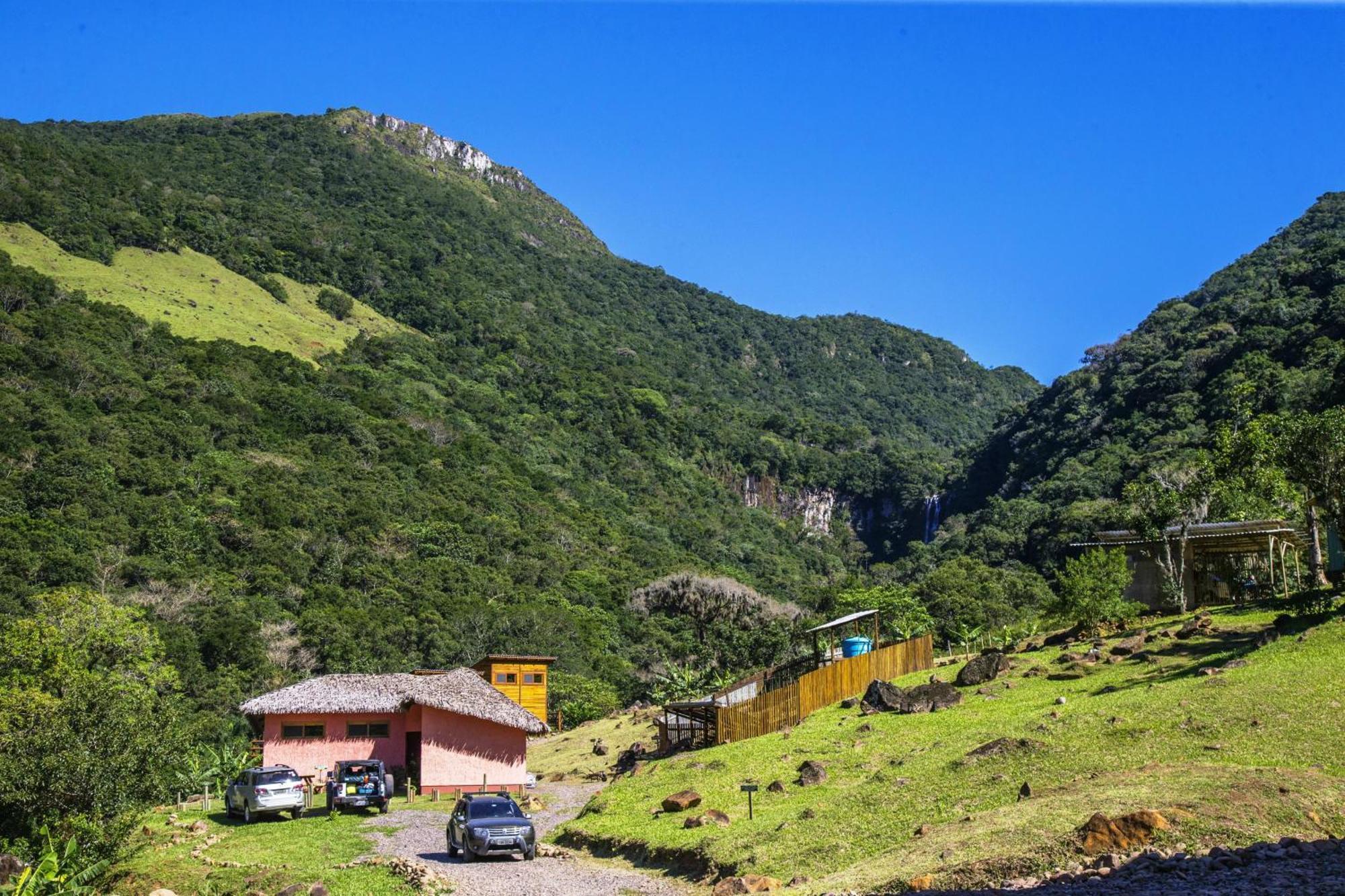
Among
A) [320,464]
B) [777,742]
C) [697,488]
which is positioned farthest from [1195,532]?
[697,488]

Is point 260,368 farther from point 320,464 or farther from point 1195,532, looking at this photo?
point 1195,532

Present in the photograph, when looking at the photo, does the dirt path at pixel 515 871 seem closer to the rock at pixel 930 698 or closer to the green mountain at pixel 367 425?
the rock at pixel 930 698

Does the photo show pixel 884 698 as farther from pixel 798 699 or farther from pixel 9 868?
pixel 9 868

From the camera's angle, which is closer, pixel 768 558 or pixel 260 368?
pixel 260 368

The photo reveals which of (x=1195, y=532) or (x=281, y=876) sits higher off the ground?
(x=1195, y=532)

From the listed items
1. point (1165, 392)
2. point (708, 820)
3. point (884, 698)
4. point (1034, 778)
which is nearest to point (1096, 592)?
point (884, 698)

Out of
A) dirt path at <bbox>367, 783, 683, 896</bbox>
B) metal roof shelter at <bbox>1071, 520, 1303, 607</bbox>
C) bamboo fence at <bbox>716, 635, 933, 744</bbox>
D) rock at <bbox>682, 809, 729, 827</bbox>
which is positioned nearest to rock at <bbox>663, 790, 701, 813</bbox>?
rock at <bbox>682, 809, 729, 827</bbox>

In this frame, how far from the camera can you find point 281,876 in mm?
18016

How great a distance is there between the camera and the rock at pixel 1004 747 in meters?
19.4

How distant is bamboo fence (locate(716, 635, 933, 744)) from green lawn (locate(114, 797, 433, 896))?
33.1 ft

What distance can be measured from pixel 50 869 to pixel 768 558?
102349mm

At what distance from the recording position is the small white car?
2608 centimetres

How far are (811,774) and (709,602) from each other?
47.6m

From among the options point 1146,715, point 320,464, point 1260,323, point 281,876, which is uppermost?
point 1260,323
